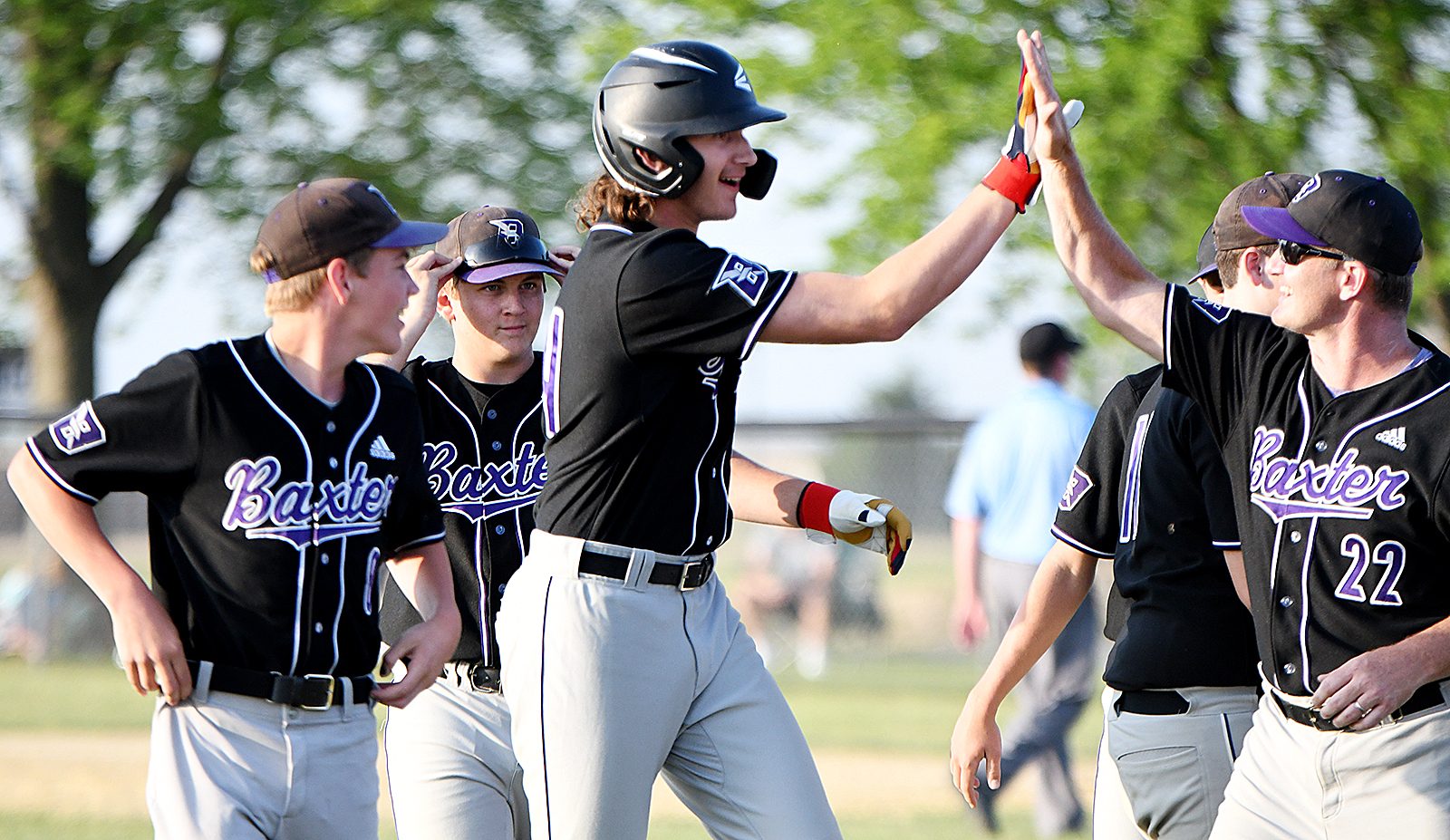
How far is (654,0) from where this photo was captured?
14.2 m

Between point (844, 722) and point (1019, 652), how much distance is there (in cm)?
657

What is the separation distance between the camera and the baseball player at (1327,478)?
3055mm

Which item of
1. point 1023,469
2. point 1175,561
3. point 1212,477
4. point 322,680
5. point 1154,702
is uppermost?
point 1212,477

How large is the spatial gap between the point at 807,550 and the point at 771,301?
980 centimetres

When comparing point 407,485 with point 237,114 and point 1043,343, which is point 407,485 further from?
point 237,114

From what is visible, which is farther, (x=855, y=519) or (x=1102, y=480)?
(x=1102, y=480)

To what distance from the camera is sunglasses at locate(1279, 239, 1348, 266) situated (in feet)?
10.4

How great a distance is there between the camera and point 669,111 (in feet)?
10.7

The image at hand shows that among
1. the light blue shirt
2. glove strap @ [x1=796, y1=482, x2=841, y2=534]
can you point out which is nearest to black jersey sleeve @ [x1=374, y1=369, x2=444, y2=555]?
glove strap @ [x1=796, y1=482, x2=841, y2=534]

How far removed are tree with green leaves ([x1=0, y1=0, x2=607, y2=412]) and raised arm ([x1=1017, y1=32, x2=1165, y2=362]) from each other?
1481 cm

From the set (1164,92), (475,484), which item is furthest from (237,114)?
(475,484)

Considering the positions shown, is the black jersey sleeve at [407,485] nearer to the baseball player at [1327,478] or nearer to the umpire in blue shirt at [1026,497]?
the baseball player at [1327,478]

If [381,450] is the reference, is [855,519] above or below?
below

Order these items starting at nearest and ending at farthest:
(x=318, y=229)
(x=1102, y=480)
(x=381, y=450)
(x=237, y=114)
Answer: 1. (x=318, y=229)
2. (x=381, y=450)
3. (x=1102, y=480)
4. (x=237, y=114)
